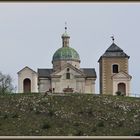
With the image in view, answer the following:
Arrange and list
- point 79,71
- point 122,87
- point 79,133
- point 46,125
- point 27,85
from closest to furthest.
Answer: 1. point 79,133
2. point 46,125
3. point 122,87
4. point 27,85
5. point 79,71

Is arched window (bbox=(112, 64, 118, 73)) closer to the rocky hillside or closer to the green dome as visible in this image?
the green dome

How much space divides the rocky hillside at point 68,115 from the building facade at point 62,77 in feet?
36.8

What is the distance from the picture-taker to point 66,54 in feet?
189

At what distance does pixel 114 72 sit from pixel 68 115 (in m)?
18.6

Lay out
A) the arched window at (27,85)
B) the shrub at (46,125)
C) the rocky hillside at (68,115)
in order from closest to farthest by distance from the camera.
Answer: the rocky hillside at (68,115) < the shrub at (46,125) < the arched window at (27,85)

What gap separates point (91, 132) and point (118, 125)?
2.92 meters

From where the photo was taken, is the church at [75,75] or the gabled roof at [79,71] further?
the gabled roof at [79,71]

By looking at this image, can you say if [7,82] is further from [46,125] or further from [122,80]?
[46,125]

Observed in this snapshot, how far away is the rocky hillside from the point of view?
103 ft

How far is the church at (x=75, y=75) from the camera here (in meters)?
52.3

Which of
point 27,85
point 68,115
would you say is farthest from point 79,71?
point 68,115

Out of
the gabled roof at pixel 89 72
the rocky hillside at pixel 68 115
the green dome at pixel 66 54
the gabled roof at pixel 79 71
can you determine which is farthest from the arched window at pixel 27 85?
the rocky hillside at pixel 68 115

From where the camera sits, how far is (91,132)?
3148 centimetres

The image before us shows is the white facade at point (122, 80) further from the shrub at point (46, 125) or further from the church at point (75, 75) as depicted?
the shrub at point (46, 125)
